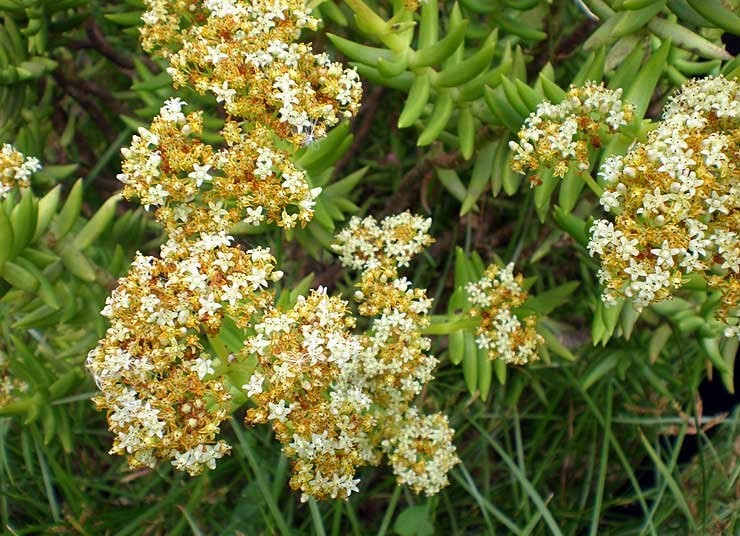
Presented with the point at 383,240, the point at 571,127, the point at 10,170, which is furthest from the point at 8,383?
the point at 571,127

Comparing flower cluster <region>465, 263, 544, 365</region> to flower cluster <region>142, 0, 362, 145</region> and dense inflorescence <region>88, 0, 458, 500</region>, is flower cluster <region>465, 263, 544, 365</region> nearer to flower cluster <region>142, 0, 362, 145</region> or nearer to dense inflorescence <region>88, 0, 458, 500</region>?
dense inflorescence <region>88, 0, 458, 500</region>

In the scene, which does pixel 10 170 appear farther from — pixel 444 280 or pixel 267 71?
pixel 444 280

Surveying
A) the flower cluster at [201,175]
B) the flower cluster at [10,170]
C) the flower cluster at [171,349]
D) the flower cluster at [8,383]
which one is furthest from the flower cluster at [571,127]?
the flower cluster at [8,383]

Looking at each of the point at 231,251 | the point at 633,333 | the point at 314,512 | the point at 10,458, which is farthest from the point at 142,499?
the point at 633,333

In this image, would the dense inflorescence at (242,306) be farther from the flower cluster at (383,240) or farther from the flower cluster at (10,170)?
the flower cluster at (10,170)

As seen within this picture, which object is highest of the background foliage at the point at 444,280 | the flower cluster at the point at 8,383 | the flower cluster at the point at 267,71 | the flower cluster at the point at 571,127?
the flower cluster at the point at 571,127
